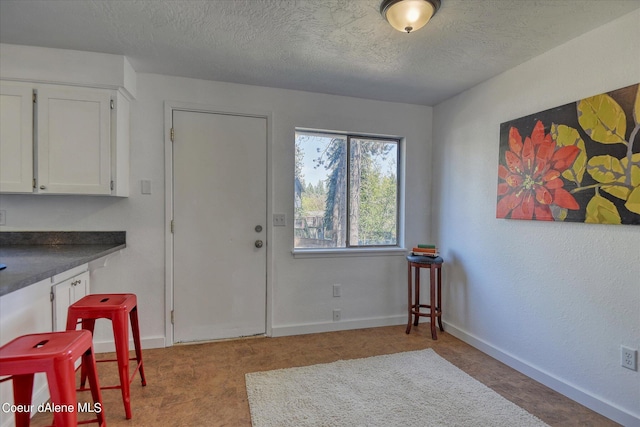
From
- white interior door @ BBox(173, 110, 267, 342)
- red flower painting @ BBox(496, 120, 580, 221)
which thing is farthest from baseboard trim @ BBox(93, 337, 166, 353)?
red flower painting @ BBox(496, 120, 580, 221)

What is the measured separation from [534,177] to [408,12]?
4.95ft

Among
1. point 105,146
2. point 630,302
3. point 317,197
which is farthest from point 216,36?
point 630,302

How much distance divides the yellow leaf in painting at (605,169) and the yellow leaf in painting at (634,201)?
120 mm

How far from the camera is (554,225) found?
220cm

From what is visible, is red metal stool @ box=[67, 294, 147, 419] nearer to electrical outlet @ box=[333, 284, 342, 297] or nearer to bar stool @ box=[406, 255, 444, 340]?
electrical outlet @ box=[333, 284, 342, 297]

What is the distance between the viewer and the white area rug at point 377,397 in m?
1.80

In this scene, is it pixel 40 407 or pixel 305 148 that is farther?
pixel 305 148

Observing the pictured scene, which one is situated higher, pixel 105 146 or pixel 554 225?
pixel 105 146

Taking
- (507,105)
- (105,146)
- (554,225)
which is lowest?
(554,225)

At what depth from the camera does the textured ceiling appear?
180 centimetres

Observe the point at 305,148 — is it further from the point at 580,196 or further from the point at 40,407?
the point at 40,407

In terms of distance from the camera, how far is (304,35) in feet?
6.82

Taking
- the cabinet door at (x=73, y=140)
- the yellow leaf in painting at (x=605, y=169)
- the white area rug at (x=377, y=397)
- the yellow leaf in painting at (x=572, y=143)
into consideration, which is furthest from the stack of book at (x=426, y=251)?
the cabinet door at (x=73, y=140)

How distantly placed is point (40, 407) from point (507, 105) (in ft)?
12.5
